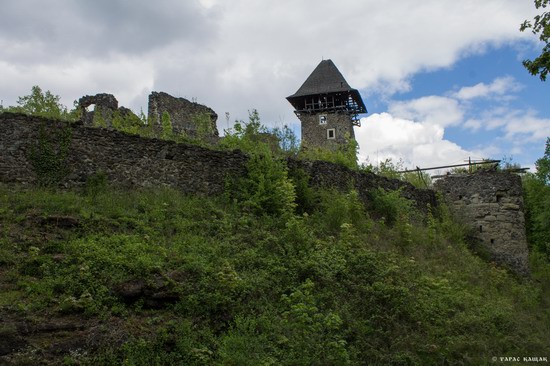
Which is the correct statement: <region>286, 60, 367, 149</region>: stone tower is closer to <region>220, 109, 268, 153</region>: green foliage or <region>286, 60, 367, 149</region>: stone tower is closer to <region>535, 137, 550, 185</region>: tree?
<region>535, 137, 550, 185</region>: tree

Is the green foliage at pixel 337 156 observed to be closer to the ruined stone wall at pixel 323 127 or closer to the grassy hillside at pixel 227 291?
the grassy hillside at pixel 227 291

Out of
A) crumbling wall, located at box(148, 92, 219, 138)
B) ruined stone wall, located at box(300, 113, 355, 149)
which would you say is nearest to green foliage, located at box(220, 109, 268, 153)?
crumbling wall, located at box(148, 92, 219, 138)

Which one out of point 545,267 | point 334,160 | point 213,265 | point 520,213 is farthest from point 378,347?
point 545,267

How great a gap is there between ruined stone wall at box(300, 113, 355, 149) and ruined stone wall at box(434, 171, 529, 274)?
27970 mm

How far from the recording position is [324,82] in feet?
151

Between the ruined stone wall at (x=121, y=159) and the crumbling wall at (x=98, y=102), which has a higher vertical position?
the crumbling wall at (x=98, y=102)

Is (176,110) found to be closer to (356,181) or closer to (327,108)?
(356,181)

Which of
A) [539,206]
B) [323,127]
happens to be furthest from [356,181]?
[323,127]

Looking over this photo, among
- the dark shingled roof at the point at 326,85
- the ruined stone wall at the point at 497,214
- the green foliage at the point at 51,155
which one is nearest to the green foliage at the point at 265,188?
the green foliage at the point at 51,155

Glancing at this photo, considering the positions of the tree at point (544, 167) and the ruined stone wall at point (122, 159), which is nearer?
the ruined stone wall at point (122, 159)

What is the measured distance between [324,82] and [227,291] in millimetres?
40304

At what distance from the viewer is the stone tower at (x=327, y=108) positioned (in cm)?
4469

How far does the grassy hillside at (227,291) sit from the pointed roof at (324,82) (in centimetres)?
3402

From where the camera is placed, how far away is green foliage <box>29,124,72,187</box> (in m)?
10.0
